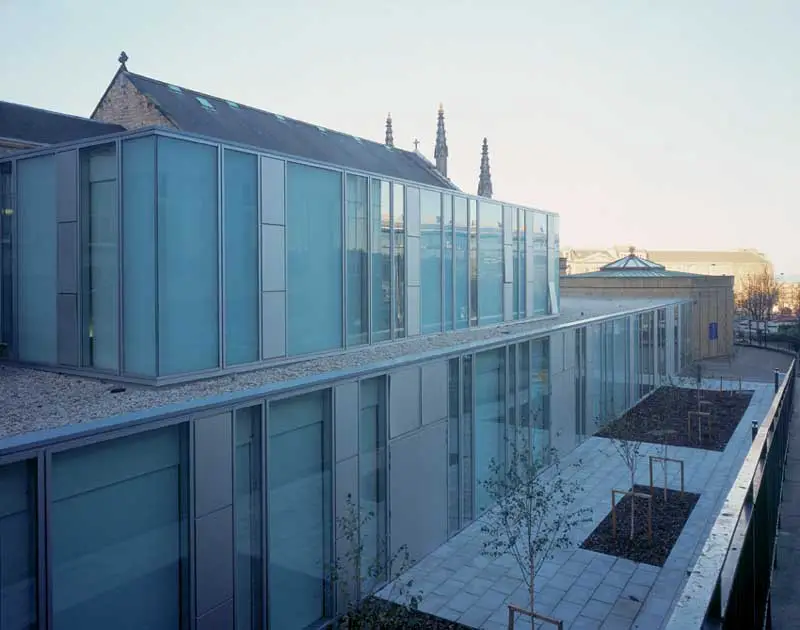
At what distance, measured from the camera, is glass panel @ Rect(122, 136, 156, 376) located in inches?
403

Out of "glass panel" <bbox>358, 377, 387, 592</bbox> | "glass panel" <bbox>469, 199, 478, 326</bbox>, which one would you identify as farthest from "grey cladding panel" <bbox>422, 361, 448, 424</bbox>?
"glass panel" <bbox>469, 199, 478, 326</bbox>

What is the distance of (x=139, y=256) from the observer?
10320mm

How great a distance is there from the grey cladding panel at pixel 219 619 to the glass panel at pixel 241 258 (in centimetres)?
407

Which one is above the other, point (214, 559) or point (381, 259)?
point (381, 259)

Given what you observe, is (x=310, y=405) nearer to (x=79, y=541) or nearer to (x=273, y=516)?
(x=273, y=516)

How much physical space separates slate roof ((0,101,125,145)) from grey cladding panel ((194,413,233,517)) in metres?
16.4

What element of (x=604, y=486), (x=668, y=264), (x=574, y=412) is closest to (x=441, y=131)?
(x=574, y=412)

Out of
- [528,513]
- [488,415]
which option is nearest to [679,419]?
[488,415]

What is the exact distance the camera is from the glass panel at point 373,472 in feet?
36.0

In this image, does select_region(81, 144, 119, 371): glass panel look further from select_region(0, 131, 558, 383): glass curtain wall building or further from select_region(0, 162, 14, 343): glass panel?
select_region(0, 162, 14, 343): glass panel

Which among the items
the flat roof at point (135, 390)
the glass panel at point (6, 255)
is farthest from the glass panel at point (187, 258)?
the glass panel at point (6, 255)

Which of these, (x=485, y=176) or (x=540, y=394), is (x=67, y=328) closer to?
(x=540, y=394)

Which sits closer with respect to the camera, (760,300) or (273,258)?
(273,258)

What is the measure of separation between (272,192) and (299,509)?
17.8 feet
